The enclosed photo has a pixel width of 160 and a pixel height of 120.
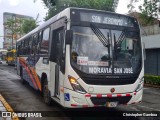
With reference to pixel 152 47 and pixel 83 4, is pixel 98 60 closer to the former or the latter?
pixel 152 47

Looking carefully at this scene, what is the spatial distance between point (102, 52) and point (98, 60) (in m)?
0.28

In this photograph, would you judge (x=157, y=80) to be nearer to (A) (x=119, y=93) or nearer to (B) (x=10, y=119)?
(A) (x=119, y=93)

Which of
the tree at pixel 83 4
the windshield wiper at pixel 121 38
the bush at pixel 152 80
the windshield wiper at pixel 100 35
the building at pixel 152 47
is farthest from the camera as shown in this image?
the tree at pixel 83 4

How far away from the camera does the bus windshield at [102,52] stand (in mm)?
7711

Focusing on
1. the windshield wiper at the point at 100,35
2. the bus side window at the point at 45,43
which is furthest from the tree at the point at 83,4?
the windshield wiper at the point at 100,35

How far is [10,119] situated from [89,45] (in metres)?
3.09

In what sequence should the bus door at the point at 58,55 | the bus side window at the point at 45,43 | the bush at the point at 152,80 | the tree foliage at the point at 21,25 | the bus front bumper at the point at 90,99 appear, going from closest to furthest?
the bus front bumper at the point at 90,99 < the bus door at the point at 58,55 < the bus side window at the point at 45,43 < the bush at the point at 152,80 < the tree foliage at the point at 21,25

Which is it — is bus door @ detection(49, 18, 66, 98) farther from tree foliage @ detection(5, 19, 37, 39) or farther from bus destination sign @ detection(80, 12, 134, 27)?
tree foliage @ detection(5, 19, 37, 39)

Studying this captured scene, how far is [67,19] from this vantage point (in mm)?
7965

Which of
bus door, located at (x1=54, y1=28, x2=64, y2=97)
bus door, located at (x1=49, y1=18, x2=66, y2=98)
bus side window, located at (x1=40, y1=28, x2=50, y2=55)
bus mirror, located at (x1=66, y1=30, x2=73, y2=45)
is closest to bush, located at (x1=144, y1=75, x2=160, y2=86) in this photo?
bus side window, located at (x1=40, y1=28, x2=50, y2=55)

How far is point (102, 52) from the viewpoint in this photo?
7.88 meters

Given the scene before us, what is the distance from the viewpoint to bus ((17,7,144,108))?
7625mm

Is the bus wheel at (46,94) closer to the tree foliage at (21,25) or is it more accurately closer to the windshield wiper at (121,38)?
the windshield wiper at (121,38)

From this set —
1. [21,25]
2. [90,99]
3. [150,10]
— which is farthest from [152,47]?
[21,25]
